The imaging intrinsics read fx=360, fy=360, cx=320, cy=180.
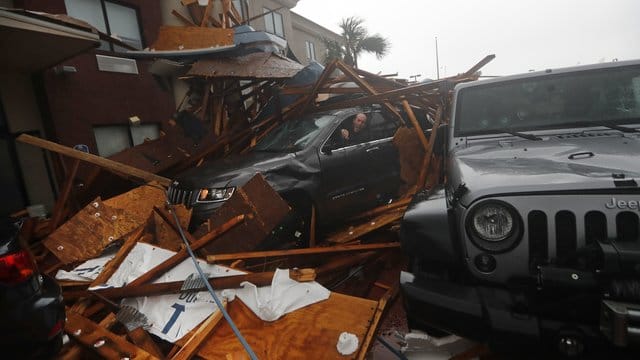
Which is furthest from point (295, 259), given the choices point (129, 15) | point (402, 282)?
point (129, 15)

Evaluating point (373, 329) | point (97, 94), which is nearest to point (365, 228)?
point (373, 329)

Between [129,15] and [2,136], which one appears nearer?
[2,136]

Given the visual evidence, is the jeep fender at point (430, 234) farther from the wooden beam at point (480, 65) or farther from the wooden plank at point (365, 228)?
the wooden beam at point (480, 65)

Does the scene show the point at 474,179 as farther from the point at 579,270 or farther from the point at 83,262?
the point at 83,262

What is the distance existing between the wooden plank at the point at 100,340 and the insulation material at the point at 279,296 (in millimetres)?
738

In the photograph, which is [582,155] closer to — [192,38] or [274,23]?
[192,38]

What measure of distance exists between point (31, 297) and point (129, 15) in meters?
9.04

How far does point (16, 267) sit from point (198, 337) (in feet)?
3.75

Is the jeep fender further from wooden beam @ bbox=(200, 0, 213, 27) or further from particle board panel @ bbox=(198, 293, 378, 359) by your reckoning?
wooden beam @ bbox=(200, 0, 213, 27)

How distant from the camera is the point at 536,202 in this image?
75.2 inches

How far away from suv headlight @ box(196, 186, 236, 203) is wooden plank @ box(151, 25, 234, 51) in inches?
166

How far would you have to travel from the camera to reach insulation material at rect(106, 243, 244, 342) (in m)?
2.81

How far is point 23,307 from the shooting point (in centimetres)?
201

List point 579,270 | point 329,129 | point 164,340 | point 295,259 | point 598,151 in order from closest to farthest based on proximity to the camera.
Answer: point 579,270 → point 598,151 → point 164,340 → point 295,259 → point 329,129
